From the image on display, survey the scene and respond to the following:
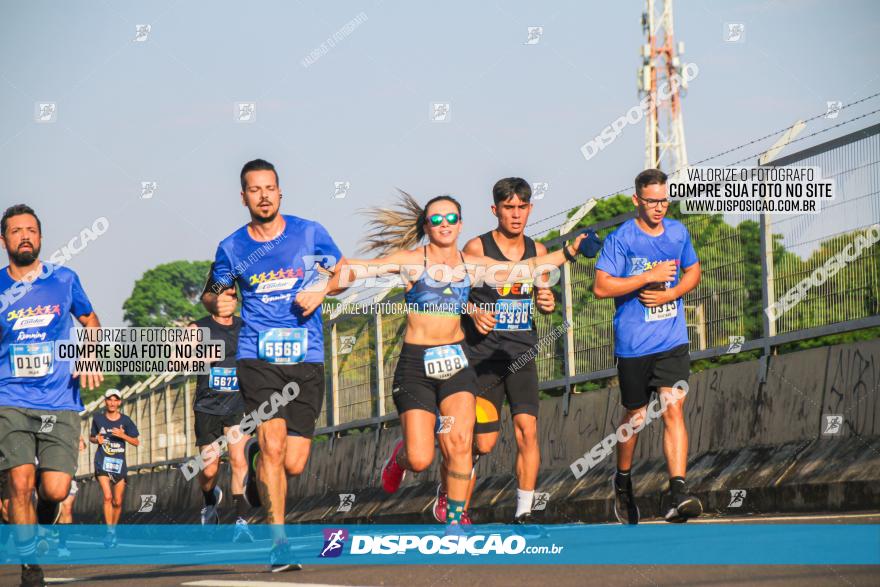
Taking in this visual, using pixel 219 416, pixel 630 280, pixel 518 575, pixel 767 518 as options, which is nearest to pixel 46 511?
pixel 518 575

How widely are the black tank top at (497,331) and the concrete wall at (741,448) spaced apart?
6.44 ft

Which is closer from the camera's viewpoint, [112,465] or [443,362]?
[443,362]

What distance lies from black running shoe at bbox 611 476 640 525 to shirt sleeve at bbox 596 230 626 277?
154 cm

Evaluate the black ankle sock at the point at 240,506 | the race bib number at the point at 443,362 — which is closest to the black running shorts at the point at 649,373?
the race bib number at the point at 443,362

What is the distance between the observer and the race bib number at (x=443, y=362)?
10812 mm

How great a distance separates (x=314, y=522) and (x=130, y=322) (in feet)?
400

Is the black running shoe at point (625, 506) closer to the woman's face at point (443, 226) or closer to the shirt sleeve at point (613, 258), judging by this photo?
the shirt sleeve at point (613, 258)

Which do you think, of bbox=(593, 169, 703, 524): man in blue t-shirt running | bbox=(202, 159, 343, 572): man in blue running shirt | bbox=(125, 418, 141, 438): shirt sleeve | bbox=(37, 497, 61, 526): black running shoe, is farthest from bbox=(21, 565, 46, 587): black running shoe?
bbox=(125, 418, 141, 438): shirt sleeve

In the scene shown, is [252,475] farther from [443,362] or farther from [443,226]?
[443,226]

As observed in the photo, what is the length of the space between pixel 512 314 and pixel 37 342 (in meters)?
3.56

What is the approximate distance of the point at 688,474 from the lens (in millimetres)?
13242

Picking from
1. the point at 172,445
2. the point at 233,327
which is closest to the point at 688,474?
the point at 233,327

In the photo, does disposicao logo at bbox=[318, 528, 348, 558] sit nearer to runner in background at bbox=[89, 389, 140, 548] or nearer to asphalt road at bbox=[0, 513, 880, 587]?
asphalt road at bbox=[0, 513, 880, 587]

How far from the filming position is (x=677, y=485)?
35.5 ft
